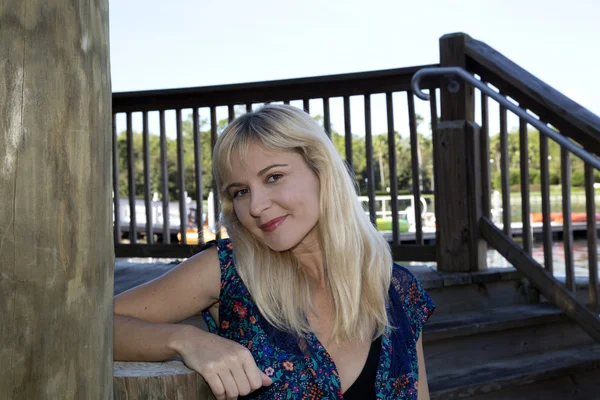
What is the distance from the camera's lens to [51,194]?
0.98m

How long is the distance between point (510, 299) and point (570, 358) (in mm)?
527

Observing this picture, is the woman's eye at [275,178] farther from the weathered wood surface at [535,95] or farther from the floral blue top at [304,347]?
the weathered wood surface at [535,95]

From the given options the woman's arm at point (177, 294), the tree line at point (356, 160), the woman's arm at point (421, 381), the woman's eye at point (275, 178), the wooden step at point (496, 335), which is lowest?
the wooden step at point (496, 335)

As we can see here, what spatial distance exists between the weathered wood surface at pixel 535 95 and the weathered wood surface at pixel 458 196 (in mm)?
296

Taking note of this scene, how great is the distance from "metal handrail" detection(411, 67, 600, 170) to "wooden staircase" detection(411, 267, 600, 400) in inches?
33.6

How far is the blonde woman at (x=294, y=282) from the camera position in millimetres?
1679

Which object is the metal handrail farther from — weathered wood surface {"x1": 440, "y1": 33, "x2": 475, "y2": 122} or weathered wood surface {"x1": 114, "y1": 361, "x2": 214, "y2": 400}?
weathered wood surface {"x1": 114, "y1": 361, "x2": 214, "y2": 400}

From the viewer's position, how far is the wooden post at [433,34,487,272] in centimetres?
377

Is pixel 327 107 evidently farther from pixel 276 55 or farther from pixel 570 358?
pixel 276 55

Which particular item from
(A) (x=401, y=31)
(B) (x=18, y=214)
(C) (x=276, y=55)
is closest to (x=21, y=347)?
(B) (x=18, y=214)

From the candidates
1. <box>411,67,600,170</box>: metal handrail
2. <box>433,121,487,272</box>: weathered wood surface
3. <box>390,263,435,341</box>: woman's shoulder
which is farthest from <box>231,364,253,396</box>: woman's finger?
<box>433,121,487,272</box>: weathered wood surface

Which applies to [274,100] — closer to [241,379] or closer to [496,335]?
[496,335]

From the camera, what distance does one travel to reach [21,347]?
38.2 inches

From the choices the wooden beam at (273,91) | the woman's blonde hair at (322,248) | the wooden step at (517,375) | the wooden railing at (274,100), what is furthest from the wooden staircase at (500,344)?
the woman's blonde hair at (322,248)
